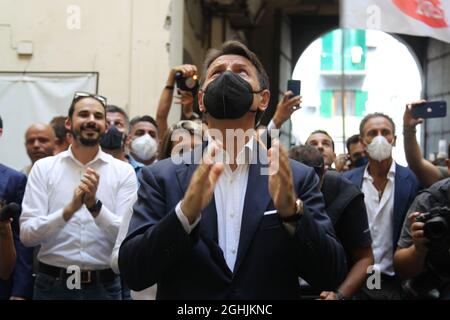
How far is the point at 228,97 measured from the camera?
8.60ft

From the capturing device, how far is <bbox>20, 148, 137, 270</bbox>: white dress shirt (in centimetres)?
429

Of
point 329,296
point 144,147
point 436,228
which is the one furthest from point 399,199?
point 144,147

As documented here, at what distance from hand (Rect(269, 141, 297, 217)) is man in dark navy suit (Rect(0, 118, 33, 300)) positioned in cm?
263

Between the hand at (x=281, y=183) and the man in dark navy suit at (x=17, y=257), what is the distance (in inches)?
103

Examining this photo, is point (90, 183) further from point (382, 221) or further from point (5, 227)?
point (382, 221)

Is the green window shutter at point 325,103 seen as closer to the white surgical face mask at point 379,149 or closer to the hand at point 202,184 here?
the white surgical face mask at point 379,149

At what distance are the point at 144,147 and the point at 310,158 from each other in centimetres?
184

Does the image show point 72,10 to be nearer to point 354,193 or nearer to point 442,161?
point 442,161

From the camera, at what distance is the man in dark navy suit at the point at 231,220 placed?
242 cm

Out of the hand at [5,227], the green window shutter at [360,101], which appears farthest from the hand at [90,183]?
the green window shutter at [360,101]

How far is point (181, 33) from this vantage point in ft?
31.1

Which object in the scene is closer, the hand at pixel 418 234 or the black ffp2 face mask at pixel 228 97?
the black ffp2 face mask at pixel 228 97
